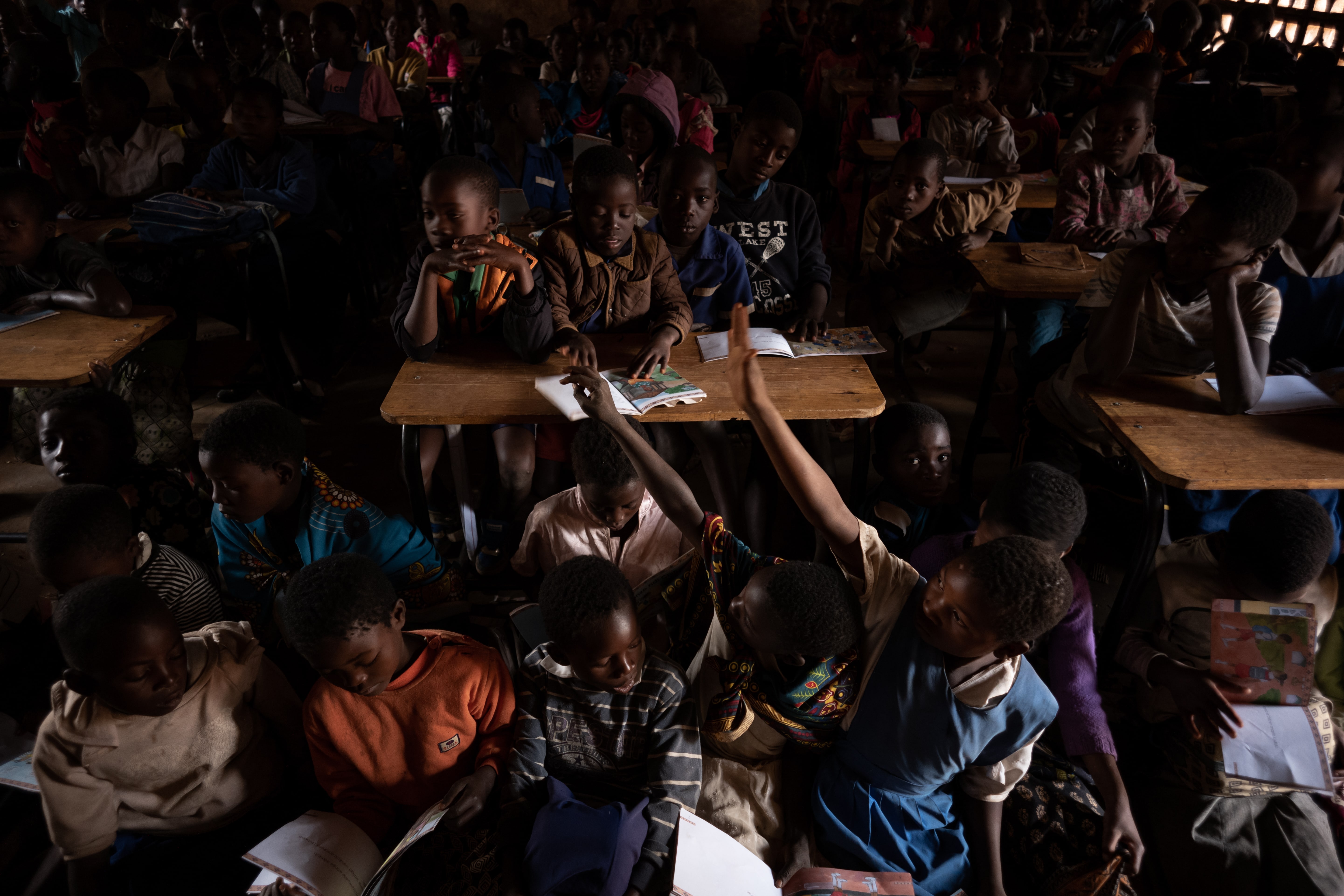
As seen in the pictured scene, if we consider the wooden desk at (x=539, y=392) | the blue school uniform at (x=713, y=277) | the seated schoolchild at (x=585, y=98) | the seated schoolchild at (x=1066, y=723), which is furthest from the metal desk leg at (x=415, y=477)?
the seated schoolchild at (x=585, y=98)

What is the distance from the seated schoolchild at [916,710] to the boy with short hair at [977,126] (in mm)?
3385

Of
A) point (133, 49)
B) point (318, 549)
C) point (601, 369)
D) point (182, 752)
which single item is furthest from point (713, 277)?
point (133, 49)

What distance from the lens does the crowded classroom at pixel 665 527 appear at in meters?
1.32

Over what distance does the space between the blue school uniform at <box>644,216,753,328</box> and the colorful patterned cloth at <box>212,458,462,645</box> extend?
1.20 metres

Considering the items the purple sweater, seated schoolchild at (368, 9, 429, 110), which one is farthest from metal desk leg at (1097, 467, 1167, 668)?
seated schoolchild at (368, 9, 429, 110)

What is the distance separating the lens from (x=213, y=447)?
1.64 metres

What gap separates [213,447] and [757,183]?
1.98 metres

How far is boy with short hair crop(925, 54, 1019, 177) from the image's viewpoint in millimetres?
4199

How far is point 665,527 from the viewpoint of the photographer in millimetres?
1895

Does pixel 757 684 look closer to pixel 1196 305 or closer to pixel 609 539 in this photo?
pixel 609 539

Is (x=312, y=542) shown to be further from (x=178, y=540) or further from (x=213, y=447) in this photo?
(x=178, y=540)

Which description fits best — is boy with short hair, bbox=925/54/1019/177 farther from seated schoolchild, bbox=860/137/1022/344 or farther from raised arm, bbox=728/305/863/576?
raised arm, bbox=728/305/863/576

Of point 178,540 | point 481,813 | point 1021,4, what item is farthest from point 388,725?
point 1021,4

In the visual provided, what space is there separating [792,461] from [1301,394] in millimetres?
1559
